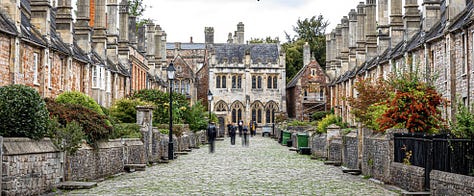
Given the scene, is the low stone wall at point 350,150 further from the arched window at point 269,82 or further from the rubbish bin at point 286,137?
the arched window at point 269,82

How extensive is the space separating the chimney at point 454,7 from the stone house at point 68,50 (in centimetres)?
1969

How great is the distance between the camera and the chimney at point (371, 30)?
55.2 metres

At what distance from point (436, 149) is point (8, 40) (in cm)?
1926

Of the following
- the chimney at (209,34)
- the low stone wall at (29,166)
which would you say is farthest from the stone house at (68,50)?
the chimney at (209,34)

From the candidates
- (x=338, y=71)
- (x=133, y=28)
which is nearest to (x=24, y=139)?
(x=133, y=28)

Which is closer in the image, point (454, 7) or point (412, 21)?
point (454, 7)

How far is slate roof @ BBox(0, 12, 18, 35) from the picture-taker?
1079 inches

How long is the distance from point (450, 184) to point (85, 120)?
10.9 m

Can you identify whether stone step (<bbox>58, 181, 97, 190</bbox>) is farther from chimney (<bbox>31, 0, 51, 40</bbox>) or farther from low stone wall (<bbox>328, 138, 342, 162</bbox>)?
chimney (<bbox>31, 0, 51, 40</bbox>)

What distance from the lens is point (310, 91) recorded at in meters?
90.8

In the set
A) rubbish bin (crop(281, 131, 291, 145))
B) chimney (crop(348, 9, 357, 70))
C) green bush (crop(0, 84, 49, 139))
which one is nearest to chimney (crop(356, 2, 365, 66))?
chimney (crop(348, 9, 357, 70))

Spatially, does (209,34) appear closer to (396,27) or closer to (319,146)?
(396,27)

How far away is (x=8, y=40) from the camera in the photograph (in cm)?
2836

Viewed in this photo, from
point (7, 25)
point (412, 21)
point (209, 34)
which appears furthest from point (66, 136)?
point (209, 34)
